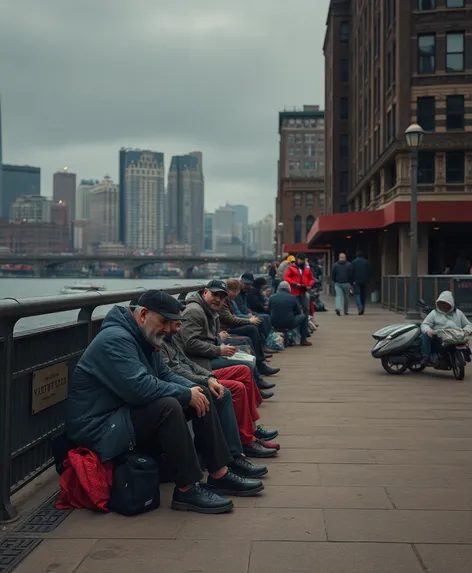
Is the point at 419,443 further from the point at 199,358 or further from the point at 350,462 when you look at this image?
the point at 199,358

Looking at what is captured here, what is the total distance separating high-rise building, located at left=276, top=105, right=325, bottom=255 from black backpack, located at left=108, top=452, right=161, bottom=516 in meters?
117

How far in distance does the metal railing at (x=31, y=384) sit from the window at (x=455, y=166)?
113 ft

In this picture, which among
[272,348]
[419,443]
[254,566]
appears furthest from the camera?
[272,348]

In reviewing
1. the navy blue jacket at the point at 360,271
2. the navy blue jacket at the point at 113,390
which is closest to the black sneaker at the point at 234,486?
the navy blue jacket at the point at 113,390

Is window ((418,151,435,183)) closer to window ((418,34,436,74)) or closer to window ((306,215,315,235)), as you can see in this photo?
window ((418,34,436,74))

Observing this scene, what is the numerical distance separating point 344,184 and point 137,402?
69531 millimetres

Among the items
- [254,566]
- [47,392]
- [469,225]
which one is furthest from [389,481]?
[469,225]

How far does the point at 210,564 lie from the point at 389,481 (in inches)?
81.2

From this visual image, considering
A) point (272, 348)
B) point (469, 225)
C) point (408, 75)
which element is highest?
point (408, 75)

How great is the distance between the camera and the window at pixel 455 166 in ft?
122

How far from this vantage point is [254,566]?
364cm

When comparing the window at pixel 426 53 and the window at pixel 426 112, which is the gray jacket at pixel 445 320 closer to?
the window at pixel 426 112

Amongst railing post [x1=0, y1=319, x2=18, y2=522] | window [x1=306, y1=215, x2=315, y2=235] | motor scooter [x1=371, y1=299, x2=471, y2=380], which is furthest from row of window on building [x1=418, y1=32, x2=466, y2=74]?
window [x1=306, y1=215, x2=315, y2=235]

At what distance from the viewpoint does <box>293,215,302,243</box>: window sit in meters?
123
